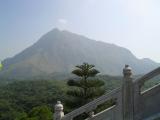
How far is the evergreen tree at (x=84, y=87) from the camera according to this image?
998 inches

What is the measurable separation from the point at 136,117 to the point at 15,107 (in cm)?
6801

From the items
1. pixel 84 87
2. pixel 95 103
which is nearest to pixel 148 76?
pixel 95 103

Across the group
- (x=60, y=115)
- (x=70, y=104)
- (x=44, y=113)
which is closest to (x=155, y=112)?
(x=60, y=115)

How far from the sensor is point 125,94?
761cm

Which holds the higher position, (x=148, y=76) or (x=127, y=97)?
(x=148, y=76)

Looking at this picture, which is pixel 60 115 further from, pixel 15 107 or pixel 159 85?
pixel 15 107

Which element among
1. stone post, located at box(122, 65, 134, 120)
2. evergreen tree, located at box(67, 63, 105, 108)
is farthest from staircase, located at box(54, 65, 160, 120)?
evergreen tree, located at box(67, 63, 105, 108)

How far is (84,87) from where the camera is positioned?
25844 millimetres

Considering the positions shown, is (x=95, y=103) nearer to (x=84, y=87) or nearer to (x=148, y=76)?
(x=148, y=76)

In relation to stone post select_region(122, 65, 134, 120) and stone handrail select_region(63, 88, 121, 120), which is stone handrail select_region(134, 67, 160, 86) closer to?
stone post select_region(122, 65, 134, 120)

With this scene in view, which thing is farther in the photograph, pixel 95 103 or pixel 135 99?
pixel 95 103

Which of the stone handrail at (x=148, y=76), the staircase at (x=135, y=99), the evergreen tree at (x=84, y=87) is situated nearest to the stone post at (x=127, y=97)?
the staircase at (x=135, y=99)

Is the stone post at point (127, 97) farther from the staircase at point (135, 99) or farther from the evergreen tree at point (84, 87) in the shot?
the evergreen tree at point (84, 87)

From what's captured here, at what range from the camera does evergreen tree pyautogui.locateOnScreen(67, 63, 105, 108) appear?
Result: 25.3 metres
